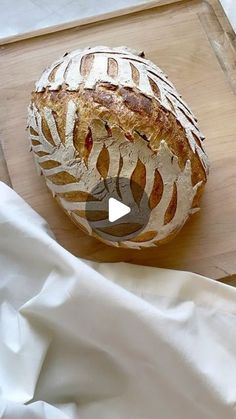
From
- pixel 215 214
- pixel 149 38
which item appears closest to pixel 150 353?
pixel 215 214

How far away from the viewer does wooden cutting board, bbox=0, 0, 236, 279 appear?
2.78 feet

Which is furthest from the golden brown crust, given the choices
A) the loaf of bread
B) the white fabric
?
the white fabric

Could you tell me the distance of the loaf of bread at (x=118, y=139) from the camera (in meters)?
0.77

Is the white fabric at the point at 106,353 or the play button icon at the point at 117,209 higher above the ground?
the play button icon at the point at 117,209

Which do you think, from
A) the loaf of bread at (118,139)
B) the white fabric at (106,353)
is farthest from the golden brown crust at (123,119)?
the white fabric at (106,353)

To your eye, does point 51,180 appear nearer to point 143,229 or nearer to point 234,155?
point 143,229

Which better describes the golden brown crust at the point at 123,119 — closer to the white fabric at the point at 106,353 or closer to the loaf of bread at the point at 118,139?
the loaf of bread at the point at 118,139

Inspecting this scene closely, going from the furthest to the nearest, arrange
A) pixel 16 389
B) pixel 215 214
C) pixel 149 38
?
pixel 149 38, pixel 215 214, pixel 16 389

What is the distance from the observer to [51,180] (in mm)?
820

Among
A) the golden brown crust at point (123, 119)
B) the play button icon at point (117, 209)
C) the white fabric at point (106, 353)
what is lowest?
the white fabric at point (106, 353)

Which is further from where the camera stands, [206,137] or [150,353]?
[206,137]

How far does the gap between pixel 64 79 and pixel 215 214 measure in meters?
0.26

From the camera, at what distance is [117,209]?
0.79 m

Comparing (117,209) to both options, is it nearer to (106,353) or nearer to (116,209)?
(116,209)
